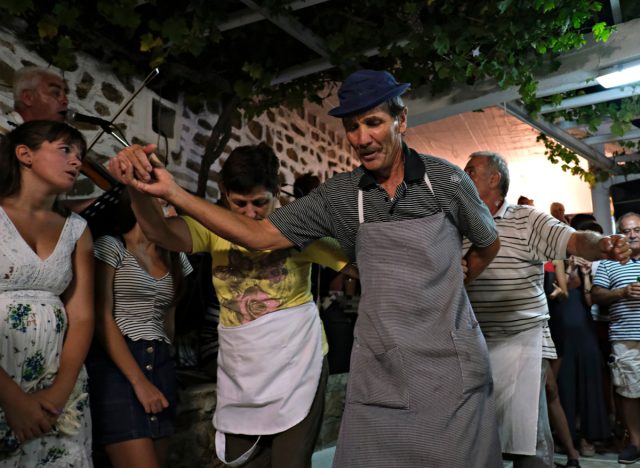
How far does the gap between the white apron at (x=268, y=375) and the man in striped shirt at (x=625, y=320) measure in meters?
3.57

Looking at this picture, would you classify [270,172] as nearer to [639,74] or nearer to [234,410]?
[234,410]

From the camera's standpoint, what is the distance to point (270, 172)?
2410 mm

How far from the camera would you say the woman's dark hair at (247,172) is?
7.68ft

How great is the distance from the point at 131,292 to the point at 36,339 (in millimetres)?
496

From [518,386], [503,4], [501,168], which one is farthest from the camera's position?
[503,4]

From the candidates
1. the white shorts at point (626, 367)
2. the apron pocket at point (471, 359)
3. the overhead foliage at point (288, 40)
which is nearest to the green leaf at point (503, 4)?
the overhead foliage at point (288, 40)

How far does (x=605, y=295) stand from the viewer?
17.1 feet

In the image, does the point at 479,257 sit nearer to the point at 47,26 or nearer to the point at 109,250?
the point at 109,250

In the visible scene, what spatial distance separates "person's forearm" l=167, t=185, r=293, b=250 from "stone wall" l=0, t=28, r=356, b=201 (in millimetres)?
2104

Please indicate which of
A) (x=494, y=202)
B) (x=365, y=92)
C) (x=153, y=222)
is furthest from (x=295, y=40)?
(x=153, y=222)

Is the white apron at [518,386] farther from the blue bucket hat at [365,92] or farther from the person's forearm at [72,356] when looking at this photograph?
the person's forearm at [72,356]

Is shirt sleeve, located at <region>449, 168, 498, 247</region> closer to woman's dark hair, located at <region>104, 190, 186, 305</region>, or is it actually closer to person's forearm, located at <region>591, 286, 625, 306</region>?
woman's dark hair, located at <region>104, 190, 186, 305</region>

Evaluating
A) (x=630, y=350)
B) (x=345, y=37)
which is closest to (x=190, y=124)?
(x=345, y=37)

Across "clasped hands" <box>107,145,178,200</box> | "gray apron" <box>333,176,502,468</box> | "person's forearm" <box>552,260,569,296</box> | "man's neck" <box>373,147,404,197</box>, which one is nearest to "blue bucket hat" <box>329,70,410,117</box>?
"man's neck" <box>373,147,404,197</box>
